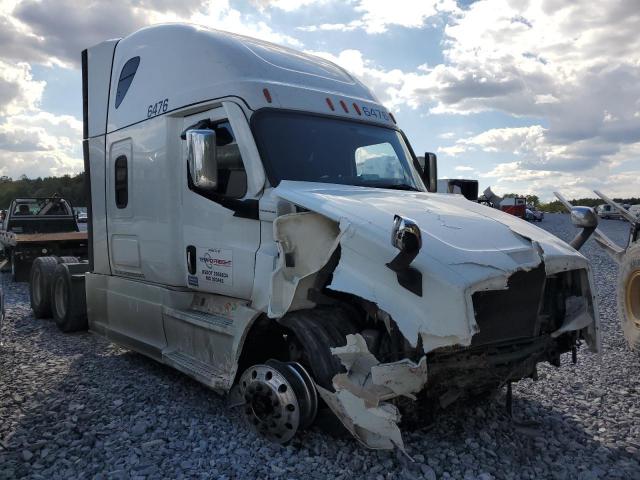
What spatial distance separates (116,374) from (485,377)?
3.97 meters

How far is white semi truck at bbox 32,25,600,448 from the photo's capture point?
3461 millimetres

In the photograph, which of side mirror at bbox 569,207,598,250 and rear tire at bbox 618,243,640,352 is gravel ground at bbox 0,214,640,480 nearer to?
rear tire at bbox 618,243,640,352

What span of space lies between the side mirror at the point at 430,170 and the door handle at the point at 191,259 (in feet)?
8.46

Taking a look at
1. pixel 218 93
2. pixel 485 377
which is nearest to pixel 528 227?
pixel 485 377

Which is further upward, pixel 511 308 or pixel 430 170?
pixel 430 170

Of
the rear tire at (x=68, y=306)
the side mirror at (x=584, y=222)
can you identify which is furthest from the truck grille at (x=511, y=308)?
the rear tire at (x=68, y=306)

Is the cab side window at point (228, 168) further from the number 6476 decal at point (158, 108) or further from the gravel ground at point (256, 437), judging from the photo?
the gravel ground at point (256, 437)

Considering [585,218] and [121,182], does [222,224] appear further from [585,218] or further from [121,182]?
[585,218]

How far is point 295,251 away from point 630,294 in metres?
4.28

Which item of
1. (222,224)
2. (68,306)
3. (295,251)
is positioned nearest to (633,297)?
(295,251)

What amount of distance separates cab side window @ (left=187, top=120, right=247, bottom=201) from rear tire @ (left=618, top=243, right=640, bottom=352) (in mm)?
4402

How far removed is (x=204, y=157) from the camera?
4.43 meters

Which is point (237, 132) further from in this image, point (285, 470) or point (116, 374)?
point (116, 374)

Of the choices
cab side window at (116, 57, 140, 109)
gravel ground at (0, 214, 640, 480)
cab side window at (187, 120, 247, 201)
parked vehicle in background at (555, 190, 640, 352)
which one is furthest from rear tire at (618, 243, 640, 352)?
cab side window at (116, 57, 140, 109)
